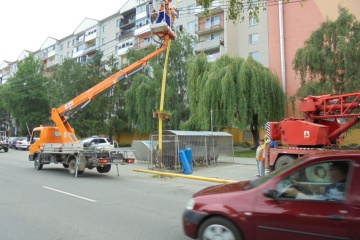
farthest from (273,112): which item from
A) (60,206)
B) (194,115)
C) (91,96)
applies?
(60,206)

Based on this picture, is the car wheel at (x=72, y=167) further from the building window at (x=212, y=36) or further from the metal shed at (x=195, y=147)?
the building window at (x=212, y=36)

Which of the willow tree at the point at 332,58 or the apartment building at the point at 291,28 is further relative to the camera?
the apartment building at the point at 291,28

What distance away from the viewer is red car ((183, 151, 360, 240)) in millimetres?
3666

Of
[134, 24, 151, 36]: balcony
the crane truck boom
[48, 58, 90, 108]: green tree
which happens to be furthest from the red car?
[134, 24, 151, 36]: balcony

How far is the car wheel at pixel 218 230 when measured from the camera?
4.14 meters

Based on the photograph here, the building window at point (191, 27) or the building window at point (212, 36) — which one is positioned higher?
the building window at point (191, 27)

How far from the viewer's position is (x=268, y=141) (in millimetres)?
14117

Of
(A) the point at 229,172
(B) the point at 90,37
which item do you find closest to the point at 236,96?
(A) the point at 229,172

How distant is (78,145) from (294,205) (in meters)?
12.0

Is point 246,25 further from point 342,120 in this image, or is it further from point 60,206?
point 60,206

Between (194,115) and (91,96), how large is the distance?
41.2 ft

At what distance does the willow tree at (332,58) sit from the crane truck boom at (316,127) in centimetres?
1090

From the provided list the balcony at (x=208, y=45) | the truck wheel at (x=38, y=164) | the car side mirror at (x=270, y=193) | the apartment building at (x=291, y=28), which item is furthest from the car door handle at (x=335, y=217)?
the balcony at (x=208, y=45)

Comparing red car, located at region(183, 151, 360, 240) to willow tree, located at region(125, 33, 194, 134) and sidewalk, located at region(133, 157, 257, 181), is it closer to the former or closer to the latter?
sidewalk, located at region(133, 157, 257, 181)
